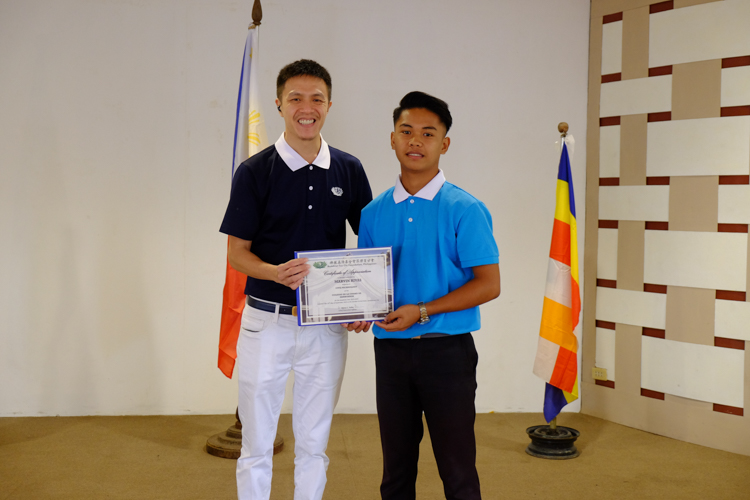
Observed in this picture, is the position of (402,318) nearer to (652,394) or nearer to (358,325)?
(358,325)

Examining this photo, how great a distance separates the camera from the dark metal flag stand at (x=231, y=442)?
3370 mm

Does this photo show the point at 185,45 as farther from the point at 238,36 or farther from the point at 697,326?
the point at 697,326

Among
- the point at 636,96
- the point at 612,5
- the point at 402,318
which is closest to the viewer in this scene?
the point at 402,318

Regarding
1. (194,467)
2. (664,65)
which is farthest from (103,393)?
(664,65)

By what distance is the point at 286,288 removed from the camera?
2.22 metres

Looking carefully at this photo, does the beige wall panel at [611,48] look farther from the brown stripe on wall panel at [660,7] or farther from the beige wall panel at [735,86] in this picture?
the beige wall panel at [735,86]

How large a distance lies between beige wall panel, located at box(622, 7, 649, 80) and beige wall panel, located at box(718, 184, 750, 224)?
91cm

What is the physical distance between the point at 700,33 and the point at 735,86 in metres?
0.40

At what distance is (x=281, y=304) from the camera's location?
2.22m

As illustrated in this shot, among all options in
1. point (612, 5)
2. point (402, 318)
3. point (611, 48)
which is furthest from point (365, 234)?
point (612, 5)

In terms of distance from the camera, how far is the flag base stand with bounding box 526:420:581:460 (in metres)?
3.49

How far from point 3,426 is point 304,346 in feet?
8.90

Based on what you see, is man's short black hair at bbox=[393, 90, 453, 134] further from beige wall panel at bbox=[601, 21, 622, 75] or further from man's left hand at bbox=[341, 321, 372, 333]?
beige wall panel at bbox=[601, 21, 622, 75]

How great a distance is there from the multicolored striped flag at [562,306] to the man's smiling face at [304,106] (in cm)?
181
